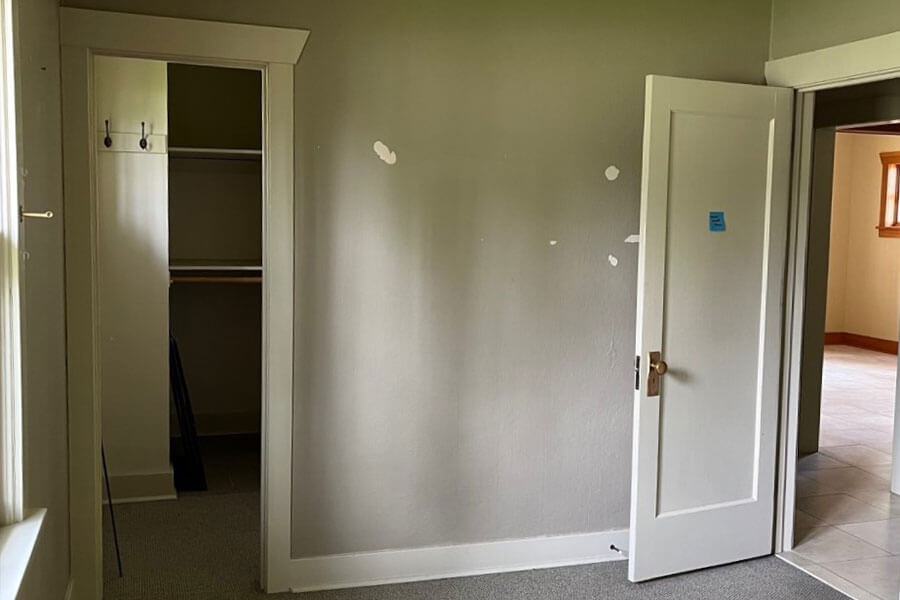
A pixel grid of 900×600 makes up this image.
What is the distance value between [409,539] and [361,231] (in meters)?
1.23

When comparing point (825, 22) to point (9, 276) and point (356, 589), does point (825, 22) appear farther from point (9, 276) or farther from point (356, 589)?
point (9, 276)

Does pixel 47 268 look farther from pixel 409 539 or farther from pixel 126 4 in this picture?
pixel 409 539

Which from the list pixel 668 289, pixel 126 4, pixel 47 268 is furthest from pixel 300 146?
pixel 668 289

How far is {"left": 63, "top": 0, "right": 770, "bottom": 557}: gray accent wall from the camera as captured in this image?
3.36 m

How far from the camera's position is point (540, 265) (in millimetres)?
3625

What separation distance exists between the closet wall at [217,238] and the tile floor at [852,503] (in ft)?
10.9

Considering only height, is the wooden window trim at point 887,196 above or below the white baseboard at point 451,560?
above

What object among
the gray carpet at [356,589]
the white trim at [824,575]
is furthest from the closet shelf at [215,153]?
the white trim at [824,575]

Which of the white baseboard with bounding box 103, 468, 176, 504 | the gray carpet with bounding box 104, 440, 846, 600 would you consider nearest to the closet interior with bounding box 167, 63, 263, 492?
the white baseboard with bounding box 103, 468, 176, 504

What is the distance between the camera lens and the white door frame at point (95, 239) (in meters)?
3.06

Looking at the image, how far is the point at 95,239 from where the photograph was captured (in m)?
3.15

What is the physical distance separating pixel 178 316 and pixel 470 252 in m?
2.81

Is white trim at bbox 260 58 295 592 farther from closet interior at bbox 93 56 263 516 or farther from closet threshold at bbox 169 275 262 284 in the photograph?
closet threshold at bbox 169 275 262 284

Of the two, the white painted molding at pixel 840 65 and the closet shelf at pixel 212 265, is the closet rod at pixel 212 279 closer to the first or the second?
the closet shelf at pixel 212 265
